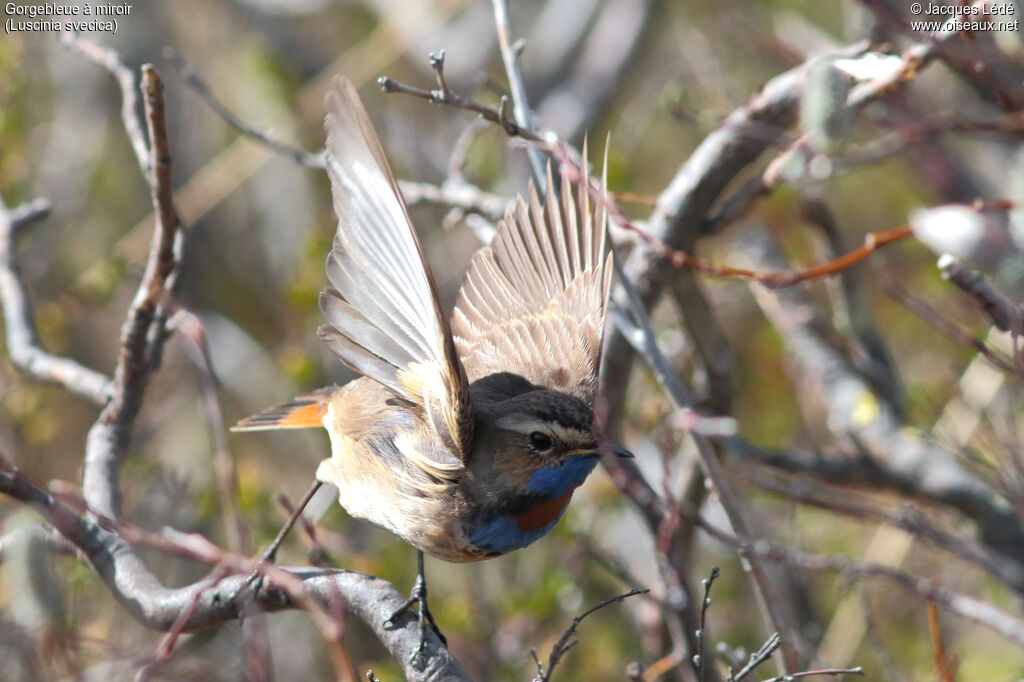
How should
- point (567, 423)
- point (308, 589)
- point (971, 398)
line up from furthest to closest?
point (971, 398)
point (567, 423)
point (308, 589)

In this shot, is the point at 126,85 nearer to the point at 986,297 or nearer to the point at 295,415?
the point at 295,415

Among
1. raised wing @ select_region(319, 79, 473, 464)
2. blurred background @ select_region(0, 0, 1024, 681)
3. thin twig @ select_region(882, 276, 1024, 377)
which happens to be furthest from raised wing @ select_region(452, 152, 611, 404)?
thin twig @ select_region(882, 276, 1024, 377)

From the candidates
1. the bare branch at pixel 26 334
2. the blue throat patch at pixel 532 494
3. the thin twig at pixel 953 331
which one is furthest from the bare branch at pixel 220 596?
the thin twig at pixel 953 331

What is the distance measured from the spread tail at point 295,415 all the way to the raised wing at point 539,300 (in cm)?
55

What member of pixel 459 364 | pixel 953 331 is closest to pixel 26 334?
pixel 459 364

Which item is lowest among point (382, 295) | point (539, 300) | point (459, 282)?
point (459, 282)

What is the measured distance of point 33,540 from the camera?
7.29ft

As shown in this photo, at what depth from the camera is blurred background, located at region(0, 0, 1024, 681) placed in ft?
12.9

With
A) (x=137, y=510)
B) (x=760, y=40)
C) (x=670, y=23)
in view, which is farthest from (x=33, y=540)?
(x=670, y=23)

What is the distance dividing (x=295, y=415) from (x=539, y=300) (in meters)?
0.95

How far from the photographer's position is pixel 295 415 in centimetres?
357

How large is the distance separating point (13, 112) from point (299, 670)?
134 inches

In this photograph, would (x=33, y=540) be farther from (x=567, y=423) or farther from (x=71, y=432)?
(x=71, y=432)

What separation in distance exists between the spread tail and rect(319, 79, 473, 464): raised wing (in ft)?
2.61
